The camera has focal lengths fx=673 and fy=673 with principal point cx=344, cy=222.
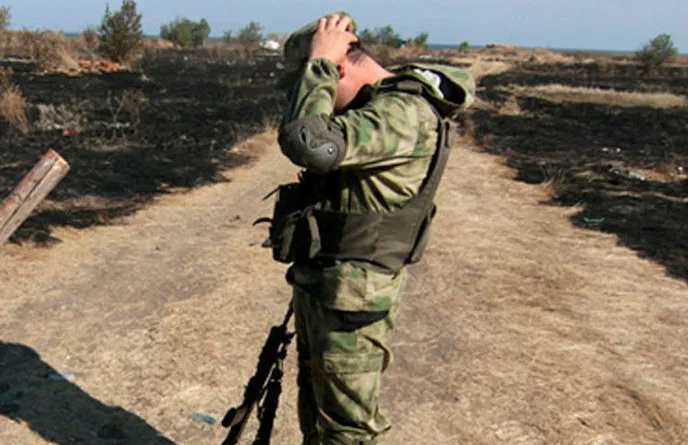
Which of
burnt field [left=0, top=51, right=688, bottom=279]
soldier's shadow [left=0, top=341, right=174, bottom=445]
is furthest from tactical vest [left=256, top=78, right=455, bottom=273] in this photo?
burnt field [left=0, top=51, right=688, bottom=279]

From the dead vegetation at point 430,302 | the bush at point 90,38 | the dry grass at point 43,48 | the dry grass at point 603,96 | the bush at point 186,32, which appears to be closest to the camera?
the dead vegetation at point 430,302

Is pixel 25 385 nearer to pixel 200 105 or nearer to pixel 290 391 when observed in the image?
pixel 290 391

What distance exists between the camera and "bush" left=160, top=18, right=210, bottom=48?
2111 inches

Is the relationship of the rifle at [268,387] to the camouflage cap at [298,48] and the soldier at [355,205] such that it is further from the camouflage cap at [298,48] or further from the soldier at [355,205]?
the camouflage cap at [298,48]

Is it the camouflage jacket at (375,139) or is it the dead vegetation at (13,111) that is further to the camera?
the dead vegetation at (13,111)

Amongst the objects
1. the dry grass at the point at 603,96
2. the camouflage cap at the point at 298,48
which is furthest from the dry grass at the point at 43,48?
the camouflage cap at the point at 298,48

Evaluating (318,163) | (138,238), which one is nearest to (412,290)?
(138,238)

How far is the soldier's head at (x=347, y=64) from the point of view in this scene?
2.22 meters

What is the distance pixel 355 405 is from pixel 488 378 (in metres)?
2.00

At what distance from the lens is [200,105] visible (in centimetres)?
1756

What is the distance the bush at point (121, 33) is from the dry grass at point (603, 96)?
1565 cm

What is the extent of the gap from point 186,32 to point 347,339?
5501cm

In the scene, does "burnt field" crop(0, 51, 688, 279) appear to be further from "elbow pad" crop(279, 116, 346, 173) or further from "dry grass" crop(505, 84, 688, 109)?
"elbow pad" crop(279, 116, 346, 173)

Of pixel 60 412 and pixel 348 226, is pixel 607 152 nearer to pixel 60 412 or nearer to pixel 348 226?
pixel 60 412
